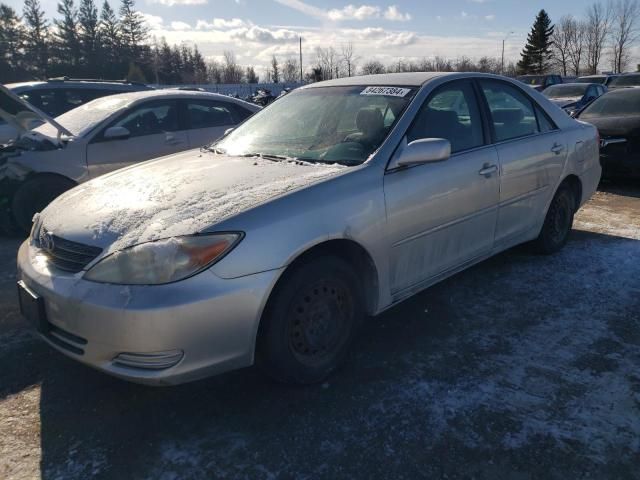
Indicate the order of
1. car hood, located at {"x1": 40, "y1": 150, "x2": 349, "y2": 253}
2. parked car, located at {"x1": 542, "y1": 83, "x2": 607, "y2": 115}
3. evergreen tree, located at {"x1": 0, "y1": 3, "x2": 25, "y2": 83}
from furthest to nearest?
evergreen tree, located at {"x1": 0, "y1": 3, "x2": 25, "y2": 83} < parked car, located at {"x1": 542, "y1": 83, "x2": 607, "y2": 115} < car hood, located at {"x1": 40, "y1": 150, "x2": 349, "y2": 253}

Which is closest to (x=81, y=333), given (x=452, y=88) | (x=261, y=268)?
(x=261, y=268)

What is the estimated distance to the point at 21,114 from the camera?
5.60 meters

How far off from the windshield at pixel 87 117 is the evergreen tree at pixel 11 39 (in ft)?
193

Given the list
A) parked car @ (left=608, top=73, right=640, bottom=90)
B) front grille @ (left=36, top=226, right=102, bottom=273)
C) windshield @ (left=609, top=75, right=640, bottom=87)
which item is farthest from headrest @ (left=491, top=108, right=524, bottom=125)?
windshield @ (left=609, top=75, right=640, bottom=87)

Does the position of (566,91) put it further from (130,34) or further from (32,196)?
(130,34)

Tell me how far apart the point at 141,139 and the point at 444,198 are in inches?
161

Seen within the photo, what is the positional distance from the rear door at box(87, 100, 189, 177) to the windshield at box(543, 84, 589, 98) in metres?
13.5

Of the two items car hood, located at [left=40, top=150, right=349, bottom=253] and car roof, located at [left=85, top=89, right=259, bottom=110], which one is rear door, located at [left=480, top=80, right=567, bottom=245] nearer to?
car hood, located at [left=40, top=150, right=349, bottom=253]

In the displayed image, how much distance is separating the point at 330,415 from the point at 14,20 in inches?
2847

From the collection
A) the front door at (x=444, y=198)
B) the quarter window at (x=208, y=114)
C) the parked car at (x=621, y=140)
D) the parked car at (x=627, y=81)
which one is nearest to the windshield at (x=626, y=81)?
the parked car at (x=627, y=81)

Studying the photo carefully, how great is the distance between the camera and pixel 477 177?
353 centimetres

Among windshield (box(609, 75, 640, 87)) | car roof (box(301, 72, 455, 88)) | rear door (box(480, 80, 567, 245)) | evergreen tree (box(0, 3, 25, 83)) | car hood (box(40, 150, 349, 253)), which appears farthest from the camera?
evergreen tree (box(0, 3, 25, 83))

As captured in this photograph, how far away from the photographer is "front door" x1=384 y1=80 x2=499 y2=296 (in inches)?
119

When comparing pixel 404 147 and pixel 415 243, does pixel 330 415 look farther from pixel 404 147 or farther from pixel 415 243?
pixel 404 147
